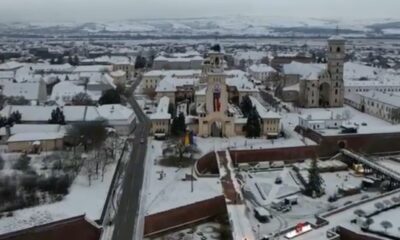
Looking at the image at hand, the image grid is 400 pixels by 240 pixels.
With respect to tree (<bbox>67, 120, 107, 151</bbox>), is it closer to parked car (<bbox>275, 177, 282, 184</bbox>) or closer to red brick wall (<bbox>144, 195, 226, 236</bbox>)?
red brick wall (<bbox>144, 195, 226, 236</bbox>)

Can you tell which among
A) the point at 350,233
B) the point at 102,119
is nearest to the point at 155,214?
the point at 350,233

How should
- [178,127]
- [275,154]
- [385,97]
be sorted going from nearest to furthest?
1. [275,154]
2. [178,127]
3. [385,97]

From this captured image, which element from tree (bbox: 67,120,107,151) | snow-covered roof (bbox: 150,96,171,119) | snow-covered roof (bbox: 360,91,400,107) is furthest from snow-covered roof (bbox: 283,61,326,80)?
tree (bbox: 67,120,107,151)

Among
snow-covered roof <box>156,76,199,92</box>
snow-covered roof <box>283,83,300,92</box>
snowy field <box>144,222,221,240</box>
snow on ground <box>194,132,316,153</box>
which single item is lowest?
snowy field <box>144,222,221,240</box>

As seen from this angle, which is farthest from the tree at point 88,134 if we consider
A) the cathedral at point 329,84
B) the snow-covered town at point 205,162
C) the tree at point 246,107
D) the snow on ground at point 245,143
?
the cathedral at point 329,84

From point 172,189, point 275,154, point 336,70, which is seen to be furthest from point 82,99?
point 172,189

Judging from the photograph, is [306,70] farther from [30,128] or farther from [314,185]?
[30,128]

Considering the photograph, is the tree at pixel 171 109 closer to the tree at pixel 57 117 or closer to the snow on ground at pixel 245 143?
the snow on ground at pixel 245 143
